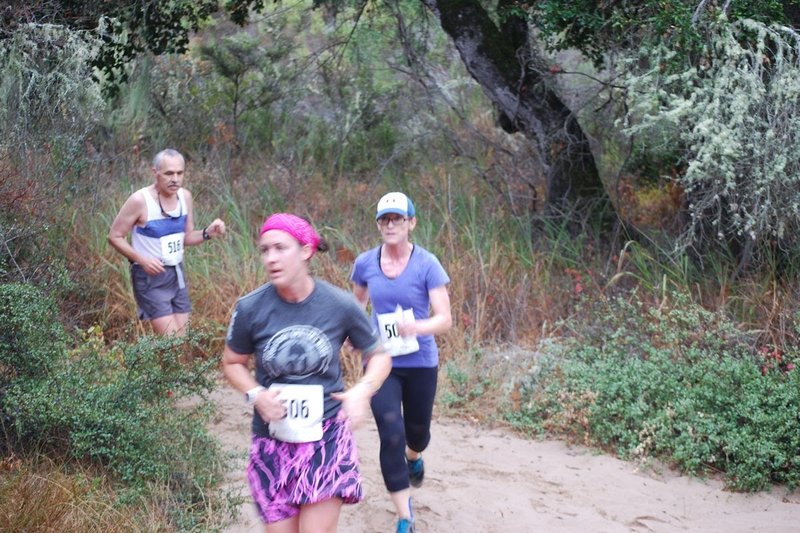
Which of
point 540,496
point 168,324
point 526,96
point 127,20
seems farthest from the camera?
point 526,96

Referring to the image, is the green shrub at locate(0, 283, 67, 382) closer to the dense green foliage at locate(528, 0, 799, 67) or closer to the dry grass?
the dry grass

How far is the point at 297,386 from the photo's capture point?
3.78 metres

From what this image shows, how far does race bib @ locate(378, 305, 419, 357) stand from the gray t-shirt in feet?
A: 3.71

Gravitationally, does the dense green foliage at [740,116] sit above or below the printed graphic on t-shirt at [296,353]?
above

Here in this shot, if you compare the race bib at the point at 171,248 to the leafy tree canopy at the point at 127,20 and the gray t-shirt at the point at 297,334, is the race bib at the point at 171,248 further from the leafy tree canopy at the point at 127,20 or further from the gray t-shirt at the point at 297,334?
the gray t-shirt at the point at 297,334

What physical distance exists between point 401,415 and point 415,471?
0.82m

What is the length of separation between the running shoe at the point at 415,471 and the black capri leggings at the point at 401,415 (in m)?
0.25

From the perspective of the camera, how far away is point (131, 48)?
31.8 feet

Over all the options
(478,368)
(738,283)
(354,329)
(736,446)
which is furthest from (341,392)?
(738,283)

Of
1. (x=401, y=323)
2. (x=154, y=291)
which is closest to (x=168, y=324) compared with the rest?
(x=154, y=291)

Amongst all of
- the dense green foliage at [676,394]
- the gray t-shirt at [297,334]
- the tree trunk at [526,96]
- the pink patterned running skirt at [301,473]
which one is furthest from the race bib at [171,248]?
the tree trunk at [526,96]

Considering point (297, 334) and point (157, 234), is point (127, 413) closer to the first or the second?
point (157, 234)

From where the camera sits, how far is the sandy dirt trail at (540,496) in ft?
18.9

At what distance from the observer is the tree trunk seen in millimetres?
9984
